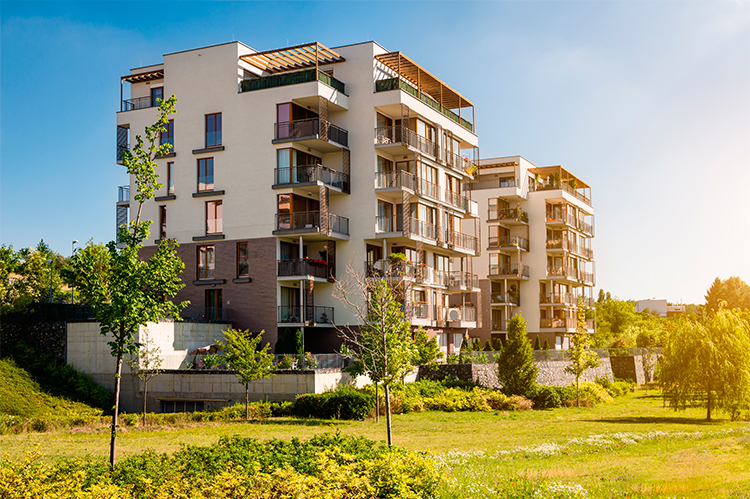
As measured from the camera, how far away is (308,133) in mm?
41375

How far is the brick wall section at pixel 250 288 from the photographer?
41219 mm

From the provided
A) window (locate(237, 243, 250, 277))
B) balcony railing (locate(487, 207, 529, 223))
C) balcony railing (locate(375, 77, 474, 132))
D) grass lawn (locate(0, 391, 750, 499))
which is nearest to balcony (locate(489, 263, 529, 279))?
balcony railing (locate(487, 207, 529, 223))

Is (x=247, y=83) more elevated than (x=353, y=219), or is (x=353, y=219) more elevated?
(x=247, y=83)

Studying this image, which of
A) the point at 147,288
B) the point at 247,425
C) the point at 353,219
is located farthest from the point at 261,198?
the point at 147,288

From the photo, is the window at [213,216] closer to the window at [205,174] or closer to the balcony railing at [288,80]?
the window at [205,174]

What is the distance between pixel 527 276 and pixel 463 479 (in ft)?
180

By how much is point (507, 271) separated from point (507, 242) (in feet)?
9.24

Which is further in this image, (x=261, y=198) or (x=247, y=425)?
(x=261, y=198)

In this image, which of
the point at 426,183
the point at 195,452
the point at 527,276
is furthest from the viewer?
the point at 527,276

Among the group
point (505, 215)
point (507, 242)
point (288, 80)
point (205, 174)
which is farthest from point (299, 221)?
point (505, 215)

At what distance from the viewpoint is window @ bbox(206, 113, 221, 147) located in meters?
44.0

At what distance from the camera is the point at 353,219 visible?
43.5 meters

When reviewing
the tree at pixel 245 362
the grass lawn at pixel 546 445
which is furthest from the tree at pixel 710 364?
the tree at pixel 245 362

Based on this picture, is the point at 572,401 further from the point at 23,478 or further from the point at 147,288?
the point at 23,478
